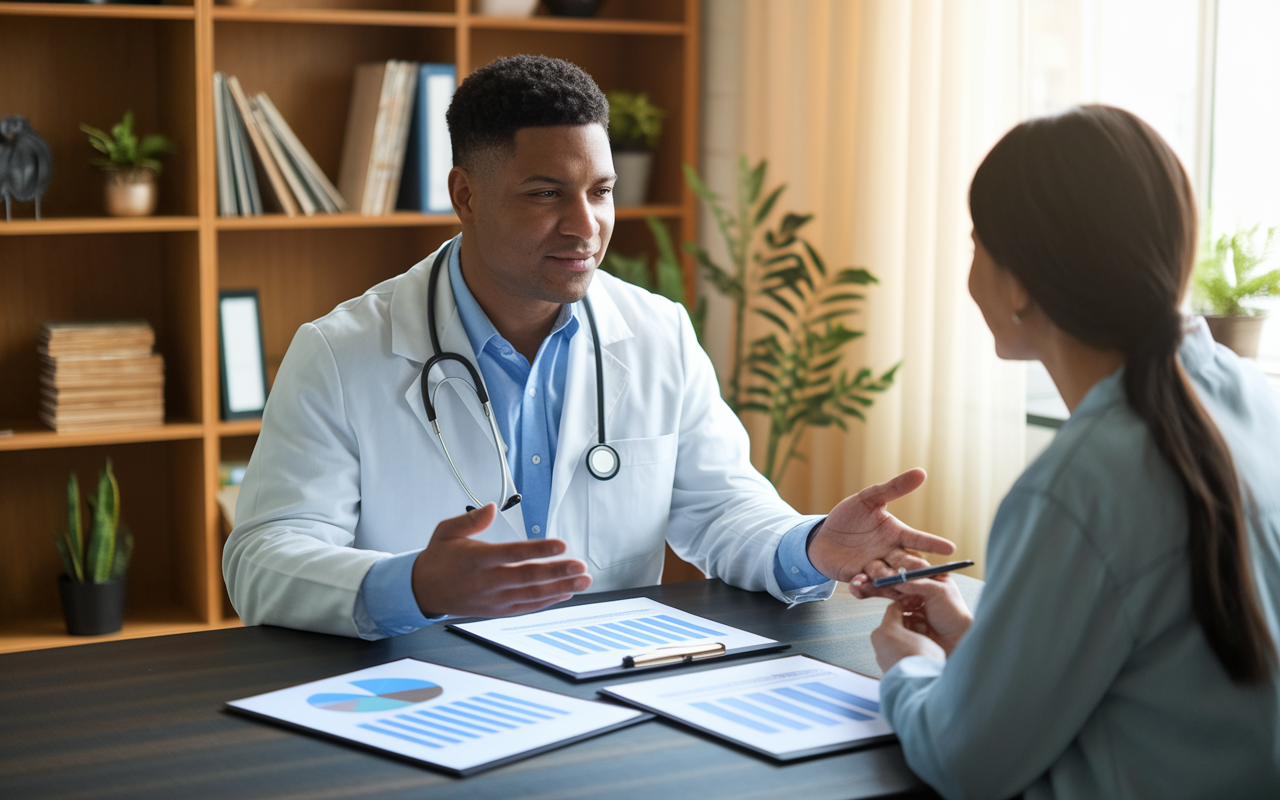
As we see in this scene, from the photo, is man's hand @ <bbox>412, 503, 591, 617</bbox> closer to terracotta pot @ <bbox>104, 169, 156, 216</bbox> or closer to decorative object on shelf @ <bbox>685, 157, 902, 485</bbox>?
decorative object on shelf @ <bbox>685, 157, 902, 485</bbox>

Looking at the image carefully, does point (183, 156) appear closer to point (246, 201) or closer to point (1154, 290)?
point (246, 201)

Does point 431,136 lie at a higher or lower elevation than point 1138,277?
higher

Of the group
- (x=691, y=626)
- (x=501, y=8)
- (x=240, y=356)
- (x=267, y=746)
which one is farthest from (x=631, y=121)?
(x=267, y=746)

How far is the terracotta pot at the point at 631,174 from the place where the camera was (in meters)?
3.46

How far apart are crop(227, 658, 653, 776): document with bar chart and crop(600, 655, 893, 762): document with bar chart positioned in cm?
5

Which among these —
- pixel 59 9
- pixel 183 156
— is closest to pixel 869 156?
pixel 183 156

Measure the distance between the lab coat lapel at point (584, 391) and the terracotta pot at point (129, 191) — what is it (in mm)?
1496

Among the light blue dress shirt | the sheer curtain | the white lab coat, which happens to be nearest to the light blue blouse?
the white lab coat

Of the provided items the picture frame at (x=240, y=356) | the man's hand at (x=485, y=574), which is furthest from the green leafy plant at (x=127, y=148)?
the man's hand at (x=485, y=574)

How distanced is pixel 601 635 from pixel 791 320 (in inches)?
83.9

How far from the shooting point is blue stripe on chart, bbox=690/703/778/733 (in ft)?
3.65

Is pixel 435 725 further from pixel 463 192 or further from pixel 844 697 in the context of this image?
pixel 463 192

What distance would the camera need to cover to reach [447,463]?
174 centimetres

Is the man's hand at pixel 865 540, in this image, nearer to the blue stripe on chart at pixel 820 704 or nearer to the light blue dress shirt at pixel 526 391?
the blue stripe on chart at pixel 820 704
